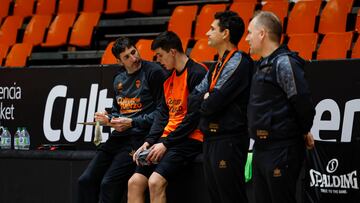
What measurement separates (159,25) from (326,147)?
22.4ft

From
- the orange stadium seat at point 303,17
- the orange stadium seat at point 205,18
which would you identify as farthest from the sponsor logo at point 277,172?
the orange stadium seat at point 205,18

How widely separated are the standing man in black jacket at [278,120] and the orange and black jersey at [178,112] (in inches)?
42.8

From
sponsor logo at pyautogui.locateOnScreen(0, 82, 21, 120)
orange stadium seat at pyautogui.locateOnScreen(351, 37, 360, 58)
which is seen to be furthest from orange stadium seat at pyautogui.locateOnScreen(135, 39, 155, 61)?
orange stadium seat at pyautogui.locateOnScreen(351, 37, 360, 58)

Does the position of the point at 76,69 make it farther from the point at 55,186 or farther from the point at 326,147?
the point at 326,147

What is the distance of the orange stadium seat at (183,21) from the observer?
1187 centimetres

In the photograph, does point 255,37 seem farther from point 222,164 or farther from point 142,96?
point 142,96

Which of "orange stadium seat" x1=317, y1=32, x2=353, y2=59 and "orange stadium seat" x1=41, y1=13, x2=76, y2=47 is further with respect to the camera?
"orange stadium seat" x1=41, y1=13, x2=76, y2=47

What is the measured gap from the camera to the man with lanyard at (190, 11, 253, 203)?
563cm

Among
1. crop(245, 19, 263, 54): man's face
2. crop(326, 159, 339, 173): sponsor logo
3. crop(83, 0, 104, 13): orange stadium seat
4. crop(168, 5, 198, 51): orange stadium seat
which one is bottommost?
crop(326, 159, 339, 173): sponsor logo

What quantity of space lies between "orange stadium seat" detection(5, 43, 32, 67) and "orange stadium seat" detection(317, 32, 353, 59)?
208 inches

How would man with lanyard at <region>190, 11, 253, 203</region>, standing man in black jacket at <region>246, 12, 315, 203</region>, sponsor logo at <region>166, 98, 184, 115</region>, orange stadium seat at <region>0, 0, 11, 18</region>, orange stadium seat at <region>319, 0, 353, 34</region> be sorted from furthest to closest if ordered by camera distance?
1. orange stadium seat at <region>0, 0, 11, 18</region>
2. orange stadium seat at <region>319, 0, 353, 34</region>
3. sponsor logo at <region>166, 98, 184, 115</region>
4. man with lanyard at <region>190, 11, 253, 203</region>
5. standing man in black jacket at <region>246, 12, 315, 203</region>

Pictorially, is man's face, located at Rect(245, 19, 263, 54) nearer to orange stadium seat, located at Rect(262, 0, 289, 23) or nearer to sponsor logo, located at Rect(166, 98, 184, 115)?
sponsor logo, located at Rect(166, 98, 184, 115)

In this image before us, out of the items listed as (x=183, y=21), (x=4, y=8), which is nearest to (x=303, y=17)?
(x=183, y=21)

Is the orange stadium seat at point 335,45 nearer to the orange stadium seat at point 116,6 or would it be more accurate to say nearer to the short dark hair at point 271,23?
the orange stadium seat at point 116,6
